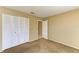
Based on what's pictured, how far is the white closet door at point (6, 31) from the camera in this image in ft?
17.3

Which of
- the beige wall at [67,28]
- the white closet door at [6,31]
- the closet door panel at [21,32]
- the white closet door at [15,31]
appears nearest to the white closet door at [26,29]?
the closet door panel at [21,32]

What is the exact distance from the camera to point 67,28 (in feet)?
22.0

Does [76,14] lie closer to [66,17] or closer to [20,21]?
[66,17]

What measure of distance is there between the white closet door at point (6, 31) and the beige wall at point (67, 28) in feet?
11.3

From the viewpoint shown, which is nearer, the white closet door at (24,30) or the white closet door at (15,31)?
the white closet door at (15,31)

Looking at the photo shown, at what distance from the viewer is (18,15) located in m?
6.87

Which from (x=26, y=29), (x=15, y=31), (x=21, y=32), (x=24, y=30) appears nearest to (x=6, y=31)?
(x=15, y=31)

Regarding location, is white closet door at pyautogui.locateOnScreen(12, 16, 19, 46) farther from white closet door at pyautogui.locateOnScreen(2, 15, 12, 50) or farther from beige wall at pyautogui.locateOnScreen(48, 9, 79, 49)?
beige wall at pyautogui.locateOnScreen(48, 9, 79, 49)

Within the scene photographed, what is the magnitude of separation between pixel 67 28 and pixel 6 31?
364 centimetres

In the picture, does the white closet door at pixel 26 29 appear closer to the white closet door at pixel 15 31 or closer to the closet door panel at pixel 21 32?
the closet door panel at pixel 21 32

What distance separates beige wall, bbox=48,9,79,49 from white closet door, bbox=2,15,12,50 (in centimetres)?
344

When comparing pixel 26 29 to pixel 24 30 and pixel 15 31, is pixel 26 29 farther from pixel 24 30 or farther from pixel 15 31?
pixel 15 31

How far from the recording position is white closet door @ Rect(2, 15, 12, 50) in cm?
527
